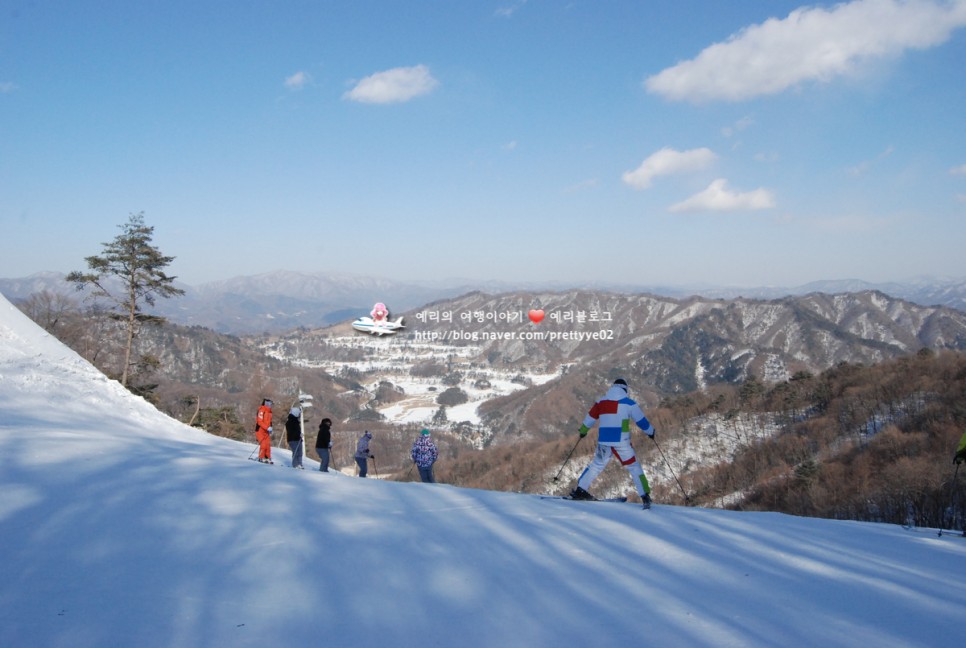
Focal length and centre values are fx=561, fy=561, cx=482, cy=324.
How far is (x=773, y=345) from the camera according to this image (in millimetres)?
184750

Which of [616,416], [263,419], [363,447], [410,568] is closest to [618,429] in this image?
[616,416]

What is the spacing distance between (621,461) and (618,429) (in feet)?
1.83

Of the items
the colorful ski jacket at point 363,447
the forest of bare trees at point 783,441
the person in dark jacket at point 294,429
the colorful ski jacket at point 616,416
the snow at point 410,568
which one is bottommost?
the forest of bare trees at point 783,441

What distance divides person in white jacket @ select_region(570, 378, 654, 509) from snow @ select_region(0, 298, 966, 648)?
19.9 inches

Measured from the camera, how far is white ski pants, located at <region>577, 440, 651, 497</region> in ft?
28.1

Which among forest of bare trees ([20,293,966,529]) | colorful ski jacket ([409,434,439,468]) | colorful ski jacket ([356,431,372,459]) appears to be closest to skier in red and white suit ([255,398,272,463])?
colorful ski jacket ([356,431,372,459])

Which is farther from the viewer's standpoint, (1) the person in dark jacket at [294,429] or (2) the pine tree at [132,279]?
(2) the pine tree at [132,279]

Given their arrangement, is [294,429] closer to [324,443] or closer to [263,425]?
[263,425]

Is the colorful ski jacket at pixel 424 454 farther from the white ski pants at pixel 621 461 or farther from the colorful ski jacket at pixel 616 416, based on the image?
the colorful ski jacket at pixel 616 416

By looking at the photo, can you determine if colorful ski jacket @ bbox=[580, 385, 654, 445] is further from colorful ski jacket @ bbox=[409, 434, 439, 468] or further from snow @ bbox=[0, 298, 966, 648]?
colorful ski jacket @ bbox=[409, 434, 439, 468]

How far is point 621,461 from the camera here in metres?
8.81

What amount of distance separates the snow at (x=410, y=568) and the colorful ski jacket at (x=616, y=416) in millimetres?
1071

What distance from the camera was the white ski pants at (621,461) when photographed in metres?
8.55

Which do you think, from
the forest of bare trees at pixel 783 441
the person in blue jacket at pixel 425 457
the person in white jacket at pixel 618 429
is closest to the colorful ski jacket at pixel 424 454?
the person in blue jacket at pixel 425 457
